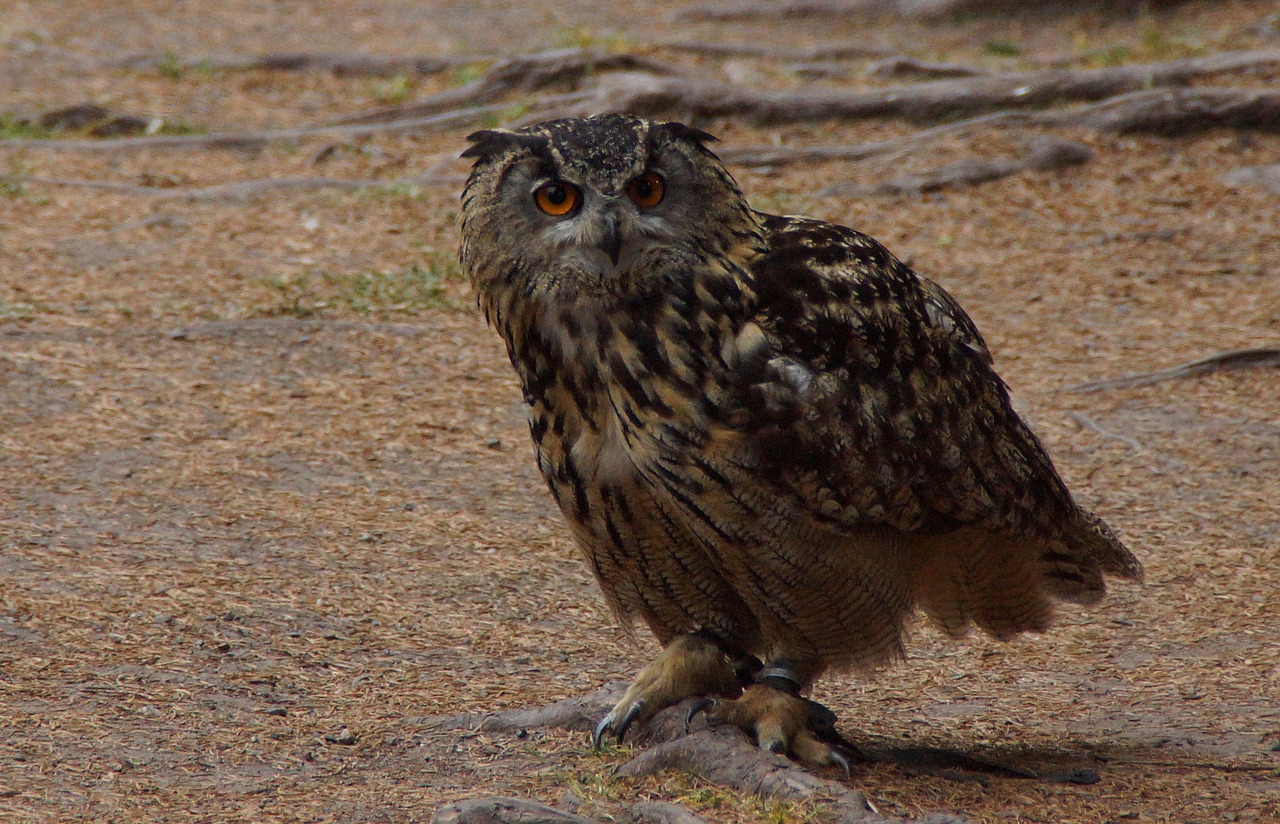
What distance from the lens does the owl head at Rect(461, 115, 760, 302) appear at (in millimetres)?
3178

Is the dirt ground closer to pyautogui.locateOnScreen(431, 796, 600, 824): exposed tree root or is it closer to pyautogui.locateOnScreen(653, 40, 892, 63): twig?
pyautogui.locateOnScreen(431, 796, 600, 824): exposed tree root

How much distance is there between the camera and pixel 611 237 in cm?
312

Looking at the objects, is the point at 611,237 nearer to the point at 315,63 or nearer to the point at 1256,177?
the point at 1256,177

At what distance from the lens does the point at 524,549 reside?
A: 4.89 metres

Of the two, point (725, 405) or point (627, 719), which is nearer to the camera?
point (725, 405)

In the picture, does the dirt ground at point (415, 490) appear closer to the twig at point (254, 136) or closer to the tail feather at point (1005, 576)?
the twig at point (254, 136)

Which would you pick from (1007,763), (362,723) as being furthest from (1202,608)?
(362,723)

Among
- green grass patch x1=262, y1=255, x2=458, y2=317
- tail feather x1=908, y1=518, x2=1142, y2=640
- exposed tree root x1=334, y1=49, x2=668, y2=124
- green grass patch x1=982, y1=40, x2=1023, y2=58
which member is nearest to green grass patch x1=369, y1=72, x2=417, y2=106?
exposed tree root x1=334, y1=49, x2=668, y2=124

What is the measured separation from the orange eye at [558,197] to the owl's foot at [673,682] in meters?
1.11

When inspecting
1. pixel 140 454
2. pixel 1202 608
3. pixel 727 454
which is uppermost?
pixel 727 454

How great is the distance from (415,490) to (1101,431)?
2.69 meters

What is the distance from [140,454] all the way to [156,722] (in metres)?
1.99

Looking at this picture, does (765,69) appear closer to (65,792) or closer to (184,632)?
(184,632)

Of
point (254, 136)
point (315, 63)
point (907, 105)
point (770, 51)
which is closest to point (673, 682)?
point (907, 105)
